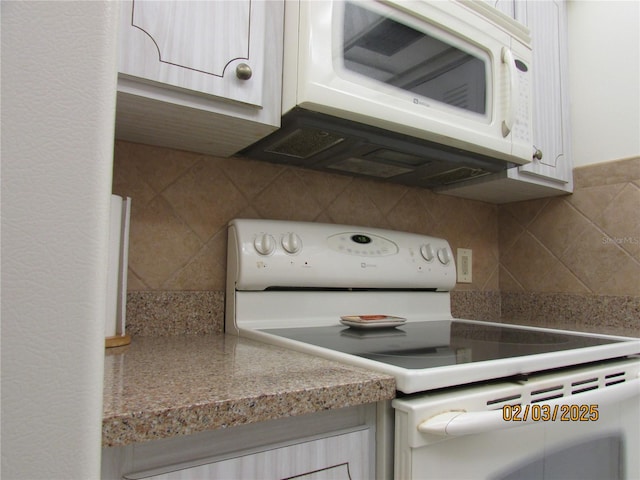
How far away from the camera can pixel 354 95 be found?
32.3 inches

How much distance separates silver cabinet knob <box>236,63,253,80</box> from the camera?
0.77m

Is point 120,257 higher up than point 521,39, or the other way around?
point 521,39

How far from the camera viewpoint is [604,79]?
1.38m

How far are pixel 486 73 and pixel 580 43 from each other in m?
0.67

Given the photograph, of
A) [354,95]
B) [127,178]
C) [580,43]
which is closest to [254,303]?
[127,178]

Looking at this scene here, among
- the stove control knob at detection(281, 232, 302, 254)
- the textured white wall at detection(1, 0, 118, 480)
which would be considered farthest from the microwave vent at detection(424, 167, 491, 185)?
the textured white wall at detection(1, 0, 118, 480)

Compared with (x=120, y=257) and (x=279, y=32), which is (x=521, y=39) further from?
(x=120, y=257)

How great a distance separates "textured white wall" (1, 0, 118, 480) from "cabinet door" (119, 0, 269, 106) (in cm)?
49

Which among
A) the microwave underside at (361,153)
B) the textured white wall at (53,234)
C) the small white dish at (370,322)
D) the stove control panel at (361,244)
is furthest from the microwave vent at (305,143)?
the textured white wall at (53,234)

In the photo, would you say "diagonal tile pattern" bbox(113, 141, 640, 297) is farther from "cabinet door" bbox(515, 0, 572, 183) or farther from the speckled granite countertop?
the speckled granite countertop

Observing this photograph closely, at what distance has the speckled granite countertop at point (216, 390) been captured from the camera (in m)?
0.40

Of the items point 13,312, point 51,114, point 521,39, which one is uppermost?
point 521,39

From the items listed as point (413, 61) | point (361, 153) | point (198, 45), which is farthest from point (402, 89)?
point (198, 45)
